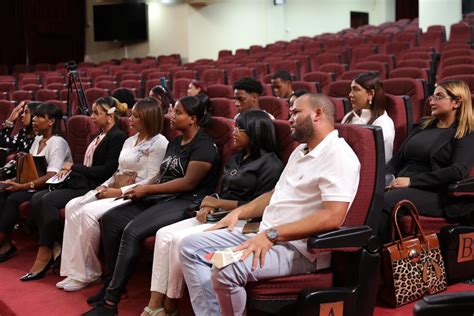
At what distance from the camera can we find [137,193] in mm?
2900

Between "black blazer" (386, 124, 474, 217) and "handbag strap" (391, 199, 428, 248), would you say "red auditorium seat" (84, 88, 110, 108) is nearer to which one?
"black blazer" (386, 124, 474, 217)

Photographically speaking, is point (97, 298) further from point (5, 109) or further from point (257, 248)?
point (5, 109)

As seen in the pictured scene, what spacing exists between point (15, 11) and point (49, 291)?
442 inches

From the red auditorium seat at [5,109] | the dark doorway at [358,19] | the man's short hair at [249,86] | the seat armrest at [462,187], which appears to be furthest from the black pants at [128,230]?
the dark doorway at [358,19]

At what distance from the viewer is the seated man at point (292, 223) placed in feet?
6.52

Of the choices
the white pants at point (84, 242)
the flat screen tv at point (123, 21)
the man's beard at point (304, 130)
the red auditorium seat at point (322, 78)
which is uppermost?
the flat screen tv at point (123, 21)

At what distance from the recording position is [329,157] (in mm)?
2051

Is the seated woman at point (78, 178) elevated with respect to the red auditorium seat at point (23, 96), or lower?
lower

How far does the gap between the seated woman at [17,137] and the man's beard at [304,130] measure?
2332 mm

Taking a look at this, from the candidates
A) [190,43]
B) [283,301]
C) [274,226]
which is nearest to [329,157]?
[274,226]

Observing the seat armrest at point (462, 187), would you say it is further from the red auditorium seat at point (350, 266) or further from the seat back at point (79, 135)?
the seat back at point (79, 135)

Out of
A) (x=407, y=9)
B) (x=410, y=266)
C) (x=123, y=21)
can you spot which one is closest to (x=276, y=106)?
(x=410, y=266)

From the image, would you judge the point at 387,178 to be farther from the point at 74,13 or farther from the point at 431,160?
the point at 74,13

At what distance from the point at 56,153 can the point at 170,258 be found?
59.5 inches
